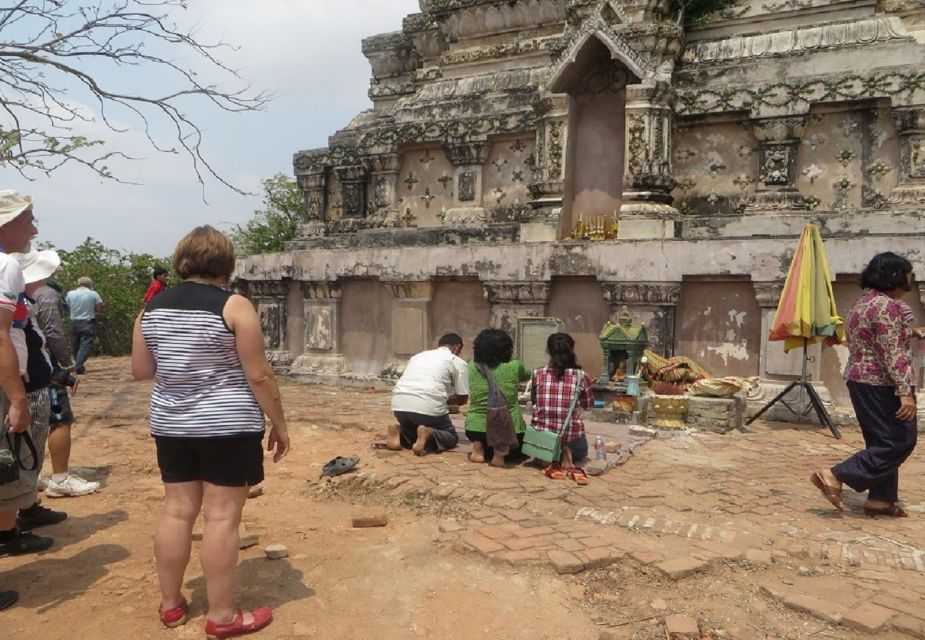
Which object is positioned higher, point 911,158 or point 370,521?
point 911,158

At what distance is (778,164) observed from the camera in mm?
9500

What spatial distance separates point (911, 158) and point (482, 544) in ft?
26.6

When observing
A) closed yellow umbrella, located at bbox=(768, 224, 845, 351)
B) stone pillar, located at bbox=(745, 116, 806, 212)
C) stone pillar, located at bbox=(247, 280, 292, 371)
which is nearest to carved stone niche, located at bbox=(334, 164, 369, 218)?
stone pillar, located at bbox=(247, 280, 292, 371)

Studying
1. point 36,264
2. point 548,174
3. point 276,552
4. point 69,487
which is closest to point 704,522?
point 276,552

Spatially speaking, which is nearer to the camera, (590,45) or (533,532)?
(533,532)

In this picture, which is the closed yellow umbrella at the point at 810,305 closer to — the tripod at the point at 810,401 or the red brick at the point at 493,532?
the tripod at the point at 810,401

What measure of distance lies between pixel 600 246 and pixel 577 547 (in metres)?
5.37

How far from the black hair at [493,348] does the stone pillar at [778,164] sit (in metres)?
5.25

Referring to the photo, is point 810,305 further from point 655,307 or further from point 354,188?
point 354,188

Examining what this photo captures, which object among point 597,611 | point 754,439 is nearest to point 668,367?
point 754,439

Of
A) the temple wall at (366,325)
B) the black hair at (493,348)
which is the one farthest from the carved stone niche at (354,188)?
the black hair at (493,348)

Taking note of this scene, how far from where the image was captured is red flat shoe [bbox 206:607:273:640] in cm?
308

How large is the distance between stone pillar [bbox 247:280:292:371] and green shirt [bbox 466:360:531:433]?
618 centimetres

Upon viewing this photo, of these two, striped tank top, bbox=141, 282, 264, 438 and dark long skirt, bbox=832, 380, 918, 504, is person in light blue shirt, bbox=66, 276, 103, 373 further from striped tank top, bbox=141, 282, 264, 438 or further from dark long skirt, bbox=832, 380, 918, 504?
dark long skirt, bbox=832, 380, 918, 504
